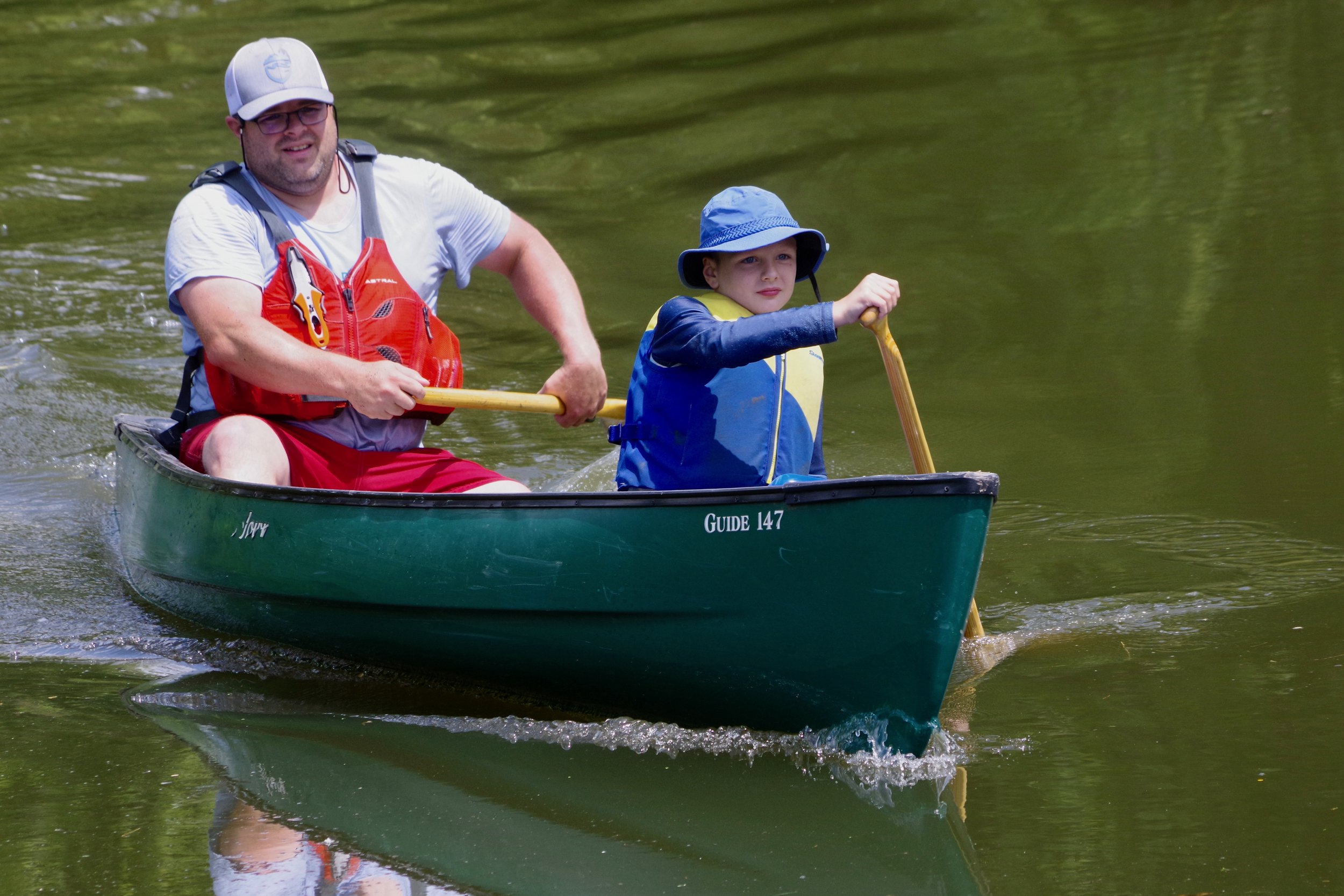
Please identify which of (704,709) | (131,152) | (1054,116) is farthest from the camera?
(131,152)

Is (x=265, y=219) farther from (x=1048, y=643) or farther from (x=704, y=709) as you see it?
(x=1048, y=643)

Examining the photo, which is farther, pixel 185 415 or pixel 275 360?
pixel 185 415

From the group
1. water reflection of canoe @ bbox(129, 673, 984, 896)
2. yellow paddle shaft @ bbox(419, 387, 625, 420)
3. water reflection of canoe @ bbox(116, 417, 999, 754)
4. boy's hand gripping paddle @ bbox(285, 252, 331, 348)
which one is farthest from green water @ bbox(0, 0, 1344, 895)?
boy's hand gripping paddle @ bbox(285, 252, 331, 348)

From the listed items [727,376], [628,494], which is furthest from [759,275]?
[628,494]

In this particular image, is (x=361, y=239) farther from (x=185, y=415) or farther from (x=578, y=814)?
(x=578, y=814)

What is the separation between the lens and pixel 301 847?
2662 mm

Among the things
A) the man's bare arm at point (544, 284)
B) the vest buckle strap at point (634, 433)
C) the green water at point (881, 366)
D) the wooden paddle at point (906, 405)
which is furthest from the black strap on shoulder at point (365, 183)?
the wooden paddle at point (906, 405)

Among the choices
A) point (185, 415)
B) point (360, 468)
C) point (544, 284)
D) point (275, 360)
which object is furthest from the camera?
point (544, 284)

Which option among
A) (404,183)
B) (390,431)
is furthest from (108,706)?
(404,183)

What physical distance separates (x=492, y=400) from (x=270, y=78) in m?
0.98

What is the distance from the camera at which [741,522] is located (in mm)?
2871

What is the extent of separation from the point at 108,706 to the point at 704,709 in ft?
4.46

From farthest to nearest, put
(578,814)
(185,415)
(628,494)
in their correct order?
(185,415) → (628,494) → (578,814)

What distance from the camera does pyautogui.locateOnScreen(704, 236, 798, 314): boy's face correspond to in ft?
10.8
